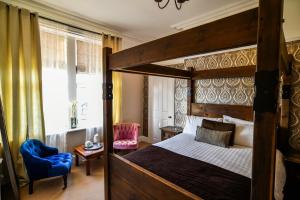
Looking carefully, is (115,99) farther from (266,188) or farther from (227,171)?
(266,188)

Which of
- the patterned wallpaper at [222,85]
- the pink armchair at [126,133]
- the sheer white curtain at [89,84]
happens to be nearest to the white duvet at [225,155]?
the patterned wallpaper at [222,85]

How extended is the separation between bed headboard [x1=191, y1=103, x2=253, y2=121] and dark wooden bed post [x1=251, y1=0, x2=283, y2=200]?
232 cm

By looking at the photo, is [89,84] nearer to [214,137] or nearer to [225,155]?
[214,137]

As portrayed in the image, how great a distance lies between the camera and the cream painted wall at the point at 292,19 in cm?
224

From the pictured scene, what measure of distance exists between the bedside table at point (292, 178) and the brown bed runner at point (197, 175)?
2.88ft

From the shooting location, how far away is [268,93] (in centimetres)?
66

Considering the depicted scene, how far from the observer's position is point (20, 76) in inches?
95.6

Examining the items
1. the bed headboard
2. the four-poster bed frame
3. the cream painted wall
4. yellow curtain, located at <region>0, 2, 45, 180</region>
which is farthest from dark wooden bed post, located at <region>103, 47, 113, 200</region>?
the cream painted wall

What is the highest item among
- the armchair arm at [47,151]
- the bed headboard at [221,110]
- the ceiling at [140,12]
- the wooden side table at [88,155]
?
the ceiling at [140,12]

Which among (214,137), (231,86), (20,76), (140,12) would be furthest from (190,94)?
(20,76)

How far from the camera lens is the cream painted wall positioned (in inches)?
88.0

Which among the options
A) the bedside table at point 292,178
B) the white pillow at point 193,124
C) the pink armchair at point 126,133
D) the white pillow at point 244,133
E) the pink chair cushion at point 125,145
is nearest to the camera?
the bedside table at point 292,178

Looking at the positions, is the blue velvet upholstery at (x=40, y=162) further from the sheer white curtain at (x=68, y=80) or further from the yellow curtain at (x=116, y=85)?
the yellow curtain at (x=116, y=85)

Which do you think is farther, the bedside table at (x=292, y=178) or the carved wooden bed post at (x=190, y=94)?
the carved wooden bed post at (x=190, y=94)
